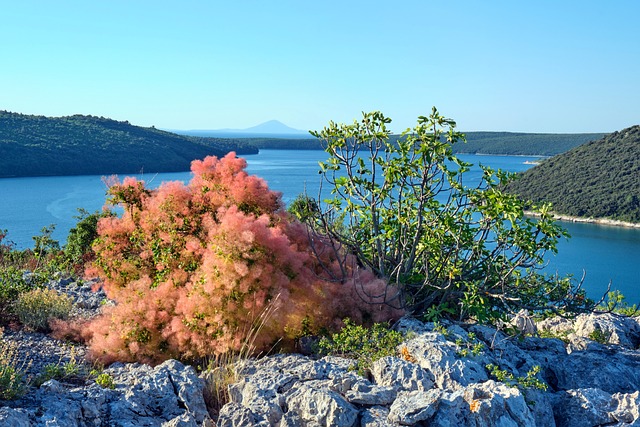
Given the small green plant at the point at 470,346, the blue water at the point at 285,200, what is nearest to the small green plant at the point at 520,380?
the small green plant at the point at 470,346

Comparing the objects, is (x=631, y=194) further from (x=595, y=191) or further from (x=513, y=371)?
(x=513, y=371)

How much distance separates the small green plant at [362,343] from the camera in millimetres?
5855

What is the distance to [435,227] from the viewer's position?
720 cm

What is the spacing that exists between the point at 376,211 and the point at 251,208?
1.55m

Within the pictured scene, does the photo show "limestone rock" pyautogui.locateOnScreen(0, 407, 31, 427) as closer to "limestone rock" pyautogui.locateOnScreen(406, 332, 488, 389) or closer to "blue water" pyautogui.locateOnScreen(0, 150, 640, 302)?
"limestone rock" pyautogui.locateOnScreen(406, 332, 488, 389)

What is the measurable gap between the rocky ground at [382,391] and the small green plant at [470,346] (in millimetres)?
13

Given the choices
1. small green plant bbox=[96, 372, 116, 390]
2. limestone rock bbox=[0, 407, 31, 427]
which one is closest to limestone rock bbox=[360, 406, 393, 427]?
small green plant bbox=[96, 372, 116, 390]

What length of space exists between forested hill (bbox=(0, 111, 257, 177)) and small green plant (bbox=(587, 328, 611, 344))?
63.9 metres

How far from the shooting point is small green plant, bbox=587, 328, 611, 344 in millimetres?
7953

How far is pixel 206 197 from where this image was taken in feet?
23.1

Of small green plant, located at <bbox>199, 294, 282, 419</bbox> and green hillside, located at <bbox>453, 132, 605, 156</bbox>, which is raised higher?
small green plant, located at <bbox>199, 294, 282, 419</bbox>

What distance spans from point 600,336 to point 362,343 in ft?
12.8

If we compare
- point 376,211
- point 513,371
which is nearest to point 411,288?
point 376,211

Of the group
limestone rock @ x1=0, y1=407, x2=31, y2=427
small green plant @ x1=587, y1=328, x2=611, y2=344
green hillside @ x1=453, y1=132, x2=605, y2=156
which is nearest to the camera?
limestone rock @ x1=0, y1=407, x2=31, y2=427
